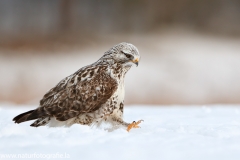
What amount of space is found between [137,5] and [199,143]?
19.8m

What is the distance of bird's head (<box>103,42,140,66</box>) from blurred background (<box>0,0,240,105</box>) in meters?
8.91

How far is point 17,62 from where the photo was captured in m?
18.2

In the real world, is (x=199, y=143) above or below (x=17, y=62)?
below

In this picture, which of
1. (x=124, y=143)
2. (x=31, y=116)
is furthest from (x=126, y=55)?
(x=124, y=143)

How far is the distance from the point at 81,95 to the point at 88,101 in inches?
4.1

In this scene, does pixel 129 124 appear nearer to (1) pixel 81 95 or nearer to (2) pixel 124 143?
(1) pixel 81 95

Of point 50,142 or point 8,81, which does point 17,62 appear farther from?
point 50,142

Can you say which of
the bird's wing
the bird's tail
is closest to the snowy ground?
the bird's wing

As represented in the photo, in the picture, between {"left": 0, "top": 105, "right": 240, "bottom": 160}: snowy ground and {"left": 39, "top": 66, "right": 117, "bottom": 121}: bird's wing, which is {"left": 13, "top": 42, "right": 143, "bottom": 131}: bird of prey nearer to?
{"left": 39, "top": 66, "right": 117, "bottom": 121}: bird's wing

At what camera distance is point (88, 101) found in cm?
529

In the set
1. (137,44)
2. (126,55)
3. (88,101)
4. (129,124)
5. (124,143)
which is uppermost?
(137,44)

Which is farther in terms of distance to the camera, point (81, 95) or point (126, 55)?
point (126, 55)

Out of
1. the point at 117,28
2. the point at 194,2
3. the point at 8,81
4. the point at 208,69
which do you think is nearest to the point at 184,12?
the point at 194,2

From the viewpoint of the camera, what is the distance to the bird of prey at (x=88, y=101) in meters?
5.30
